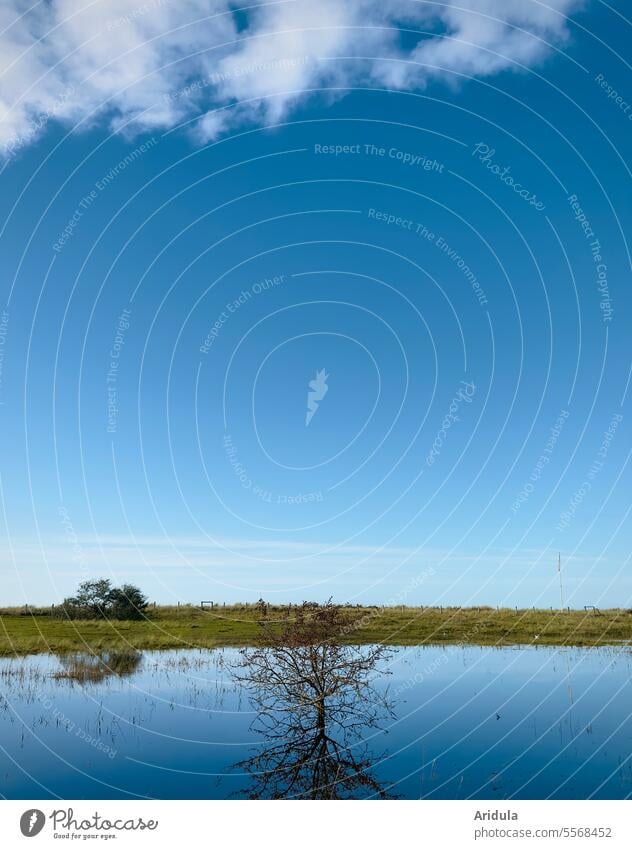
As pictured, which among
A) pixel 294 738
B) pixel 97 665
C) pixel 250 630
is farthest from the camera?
pixel 250 630

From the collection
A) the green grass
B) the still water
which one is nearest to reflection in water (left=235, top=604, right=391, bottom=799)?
the still water

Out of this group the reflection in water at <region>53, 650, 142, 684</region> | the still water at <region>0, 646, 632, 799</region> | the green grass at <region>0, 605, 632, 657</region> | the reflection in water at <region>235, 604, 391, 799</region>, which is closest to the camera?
the still water at <region>0, 646, 632, 799</region>

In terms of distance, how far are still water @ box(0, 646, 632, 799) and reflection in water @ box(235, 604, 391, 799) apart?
10 centimetres

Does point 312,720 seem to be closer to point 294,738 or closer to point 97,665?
point 294,738

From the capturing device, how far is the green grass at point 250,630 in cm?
4528

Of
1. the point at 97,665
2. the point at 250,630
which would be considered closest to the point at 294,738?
the point at 97,665

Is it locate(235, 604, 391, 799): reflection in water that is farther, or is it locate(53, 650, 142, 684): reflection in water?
locate(53, 650, 142, 684): reflection in water

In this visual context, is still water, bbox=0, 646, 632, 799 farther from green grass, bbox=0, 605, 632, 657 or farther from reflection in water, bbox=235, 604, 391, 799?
green grass, bbox=0, 605, 632, 657

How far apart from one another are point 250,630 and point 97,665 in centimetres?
1665

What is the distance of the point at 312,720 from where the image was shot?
72.9 feet

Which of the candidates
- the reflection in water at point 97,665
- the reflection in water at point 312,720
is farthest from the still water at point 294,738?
the reflection in water at point 97,665

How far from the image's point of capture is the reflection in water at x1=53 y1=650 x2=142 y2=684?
3269 centimetres

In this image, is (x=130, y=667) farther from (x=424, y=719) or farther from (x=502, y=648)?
(x=502, y=648)

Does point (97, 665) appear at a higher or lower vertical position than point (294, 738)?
higher
